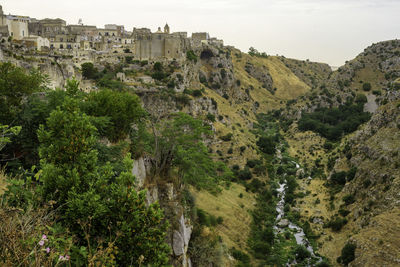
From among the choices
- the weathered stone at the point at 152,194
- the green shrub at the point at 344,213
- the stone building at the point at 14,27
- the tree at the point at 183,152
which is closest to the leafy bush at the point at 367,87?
the green shrub at the point at 344,213

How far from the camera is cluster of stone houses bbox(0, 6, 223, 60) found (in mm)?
55156

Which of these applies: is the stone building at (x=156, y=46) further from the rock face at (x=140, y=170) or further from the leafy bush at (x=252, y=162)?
the rock face at (x=140, y=170)

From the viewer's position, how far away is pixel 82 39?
72438mm

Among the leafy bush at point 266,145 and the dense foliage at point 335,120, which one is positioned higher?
the dense foliage at point 335,120

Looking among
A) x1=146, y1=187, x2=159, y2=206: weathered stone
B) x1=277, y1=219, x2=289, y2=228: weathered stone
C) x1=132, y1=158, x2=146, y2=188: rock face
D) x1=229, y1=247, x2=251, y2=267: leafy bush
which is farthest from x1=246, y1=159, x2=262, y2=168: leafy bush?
x1=146, y1=187, x2=159, y2=206: weathered stone

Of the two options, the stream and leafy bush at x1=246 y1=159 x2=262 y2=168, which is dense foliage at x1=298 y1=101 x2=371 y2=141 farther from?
the stream

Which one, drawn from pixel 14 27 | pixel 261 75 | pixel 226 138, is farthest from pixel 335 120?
pixel 14 27

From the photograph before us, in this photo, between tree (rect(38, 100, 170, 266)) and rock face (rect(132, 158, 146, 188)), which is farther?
rock face (rect(132, 158, 146, 188))

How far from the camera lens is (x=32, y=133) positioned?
50.5 ft

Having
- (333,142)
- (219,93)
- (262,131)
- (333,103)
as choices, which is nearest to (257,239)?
(333,142)

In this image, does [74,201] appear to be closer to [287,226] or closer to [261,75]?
[287,226]

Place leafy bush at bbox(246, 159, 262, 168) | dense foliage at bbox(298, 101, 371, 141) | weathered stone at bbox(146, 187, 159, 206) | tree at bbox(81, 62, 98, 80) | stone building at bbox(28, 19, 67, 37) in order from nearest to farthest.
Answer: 1. weathered stone at bbox(146, 187, 159, 206)
2. tree at bbox(81, 62, 98, 80)
3. leafy bush at bbox(246, 159, 262, 168)
4. dense foliage at bbox(298, 101, 371, 141)
5. stone building at bbox(28, 19, 67, 37)

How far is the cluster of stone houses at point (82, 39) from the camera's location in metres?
55.2

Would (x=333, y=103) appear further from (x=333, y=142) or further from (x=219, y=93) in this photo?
(x=219, y=93)
